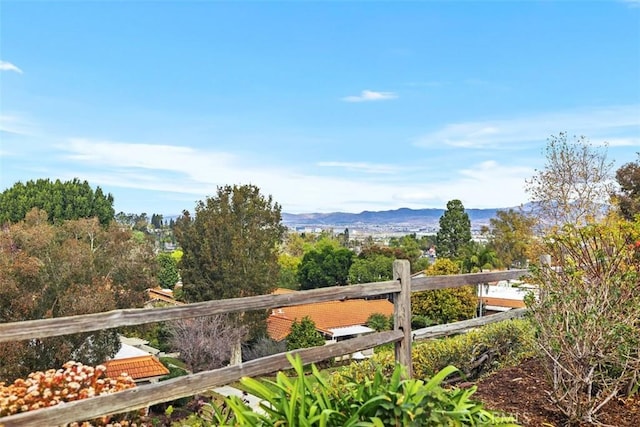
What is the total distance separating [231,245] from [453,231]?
2188 cm

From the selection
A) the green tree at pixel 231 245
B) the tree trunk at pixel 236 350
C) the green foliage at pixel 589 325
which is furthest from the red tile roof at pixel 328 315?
the green foliage at pixel 589 325

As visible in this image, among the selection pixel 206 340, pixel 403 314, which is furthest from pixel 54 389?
pixel 206 340

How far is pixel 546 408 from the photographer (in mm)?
3738

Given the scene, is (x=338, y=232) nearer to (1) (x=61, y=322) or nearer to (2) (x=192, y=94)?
(2) (x=192, y=94)

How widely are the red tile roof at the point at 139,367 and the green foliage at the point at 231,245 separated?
10.4 metres

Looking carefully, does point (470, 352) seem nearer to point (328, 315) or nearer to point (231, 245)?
point (231, 245)

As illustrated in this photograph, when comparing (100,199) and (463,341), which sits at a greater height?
(100,199)

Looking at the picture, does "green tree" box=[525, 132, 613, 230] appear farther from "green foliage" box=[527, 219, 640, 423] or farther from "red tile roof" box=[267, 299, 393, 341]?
"green foliage" box=[527, 219, 640, 423]

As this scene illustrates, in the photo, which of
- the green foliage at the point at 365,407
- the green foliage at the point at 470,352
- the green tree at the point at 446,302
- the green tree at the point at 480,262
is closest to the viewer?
the green foliage at the point at 365,407

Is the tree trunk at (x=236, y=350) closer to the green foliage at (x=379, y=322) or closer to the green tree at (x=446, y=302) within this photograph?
the green foliage at (x=379, y=322)

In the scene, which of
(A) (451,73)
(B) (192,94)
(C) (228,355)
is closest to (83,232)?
(C) (228,355)

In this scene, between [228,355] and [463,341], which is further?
[228,355]

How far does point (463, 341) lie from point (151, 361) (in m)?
19.2

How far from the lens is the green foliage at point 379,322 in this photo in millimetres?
31617
